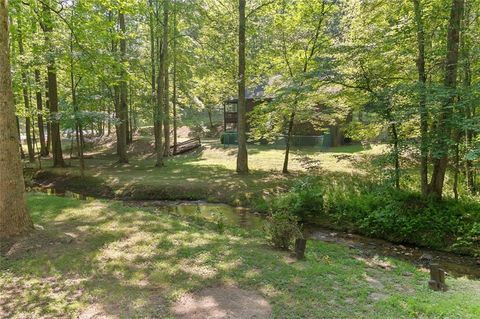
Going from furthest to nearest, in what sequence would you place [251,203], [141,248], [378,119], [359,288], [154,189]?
1. [154,189]
2. [251,203]
3. [378,119]
4. [141,248]
5. [359,288]

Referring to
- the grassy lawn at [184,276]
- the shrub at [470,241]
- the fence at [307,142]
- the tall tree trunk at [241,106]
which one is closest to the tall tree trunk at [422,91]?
the shrub at [470,241]

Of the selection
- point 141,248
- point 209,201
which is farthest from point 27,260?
point 209,201

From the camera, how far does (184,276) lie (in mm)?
6039

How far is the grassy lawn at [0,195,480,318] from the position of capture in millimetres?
4969

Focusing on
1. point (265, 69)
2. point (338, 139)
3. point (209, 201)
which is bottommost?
point (209, 201)

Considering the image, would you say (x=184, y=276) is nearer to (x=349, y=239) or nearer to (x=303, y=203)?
(x=349, y=239)

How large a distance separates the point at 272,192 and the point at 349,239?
14.9ft

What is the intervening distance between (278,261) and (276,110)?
986 cm

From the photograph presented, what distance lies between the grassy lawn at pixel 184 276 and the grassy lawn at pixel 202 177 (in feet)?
18.7

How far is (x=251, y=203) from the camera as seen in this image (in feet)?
44.2

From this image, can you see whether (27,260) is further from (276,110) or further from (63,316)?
(276,110)

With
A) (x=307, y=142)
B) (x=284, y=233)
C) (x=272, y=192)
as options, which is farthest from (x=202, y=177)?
(x=307, y=142)

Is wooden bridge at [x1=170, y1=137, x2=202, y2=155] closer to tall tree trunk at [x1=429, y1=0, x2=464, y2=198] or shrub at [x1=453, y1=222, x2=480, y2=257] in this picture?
tall tree trunk at [x1=429, y1=0, x2=464, y2=198]

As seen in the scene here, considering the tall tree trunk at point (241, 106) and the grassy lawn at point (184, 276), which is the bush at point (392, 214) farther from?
the tall tree trunk at point (241, 106)
